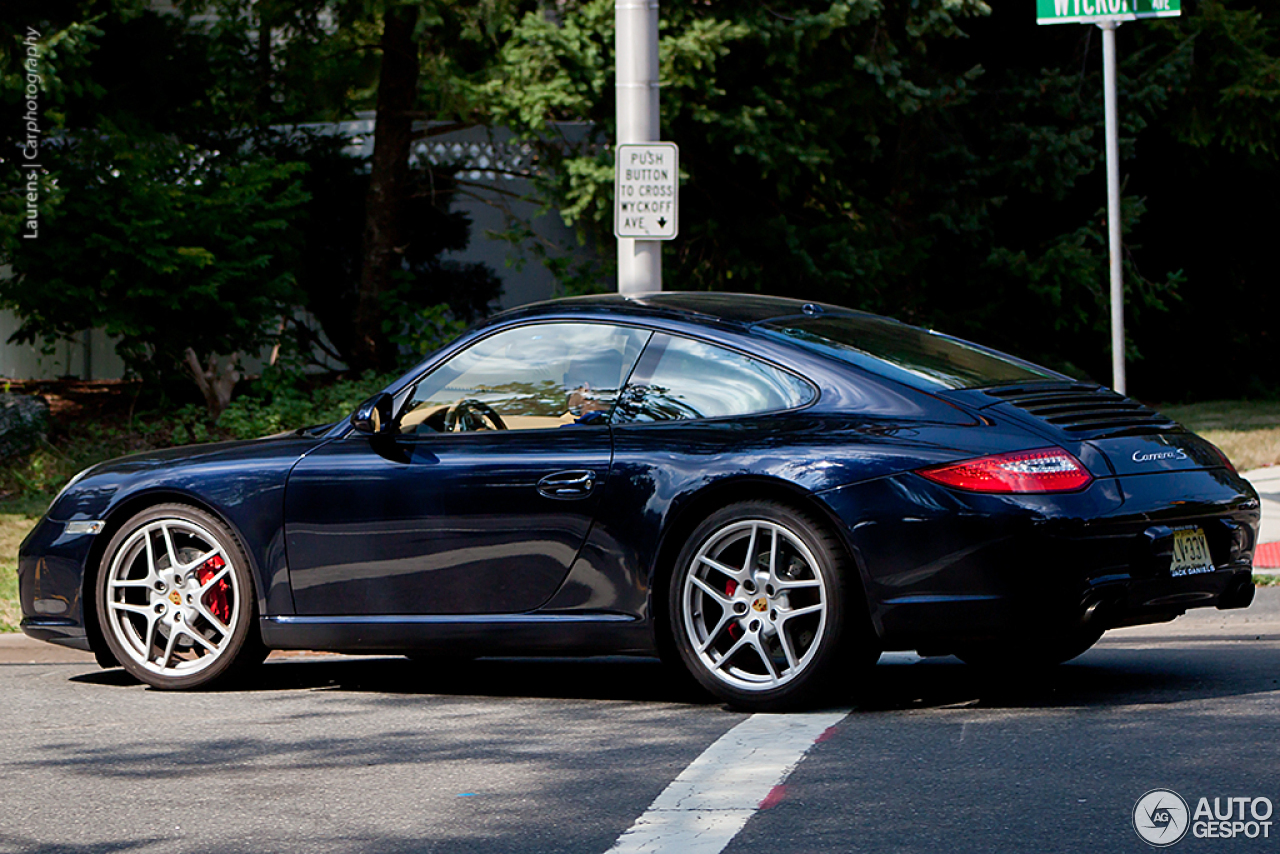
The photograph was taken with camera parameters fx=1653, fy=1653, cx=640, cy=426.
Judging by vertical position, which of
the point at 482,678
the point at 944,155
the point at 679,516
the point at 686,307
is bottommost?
the point at 482,678

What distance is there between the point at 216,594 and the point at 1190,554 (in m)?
3.64

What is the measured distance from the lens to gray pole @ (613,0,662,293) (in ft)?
30.3

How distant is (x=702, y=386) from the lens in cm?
587

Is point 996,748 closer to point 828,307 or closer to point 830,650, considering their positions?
point 830,650

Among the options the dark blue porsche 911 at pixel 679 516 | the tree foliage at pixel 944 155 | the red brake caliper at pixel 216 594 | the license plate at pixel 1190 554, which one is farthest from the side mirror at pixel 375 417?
the tree foliage at pixel 944 155

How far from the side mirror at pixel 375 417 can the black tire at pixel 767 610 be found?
53.2 inches

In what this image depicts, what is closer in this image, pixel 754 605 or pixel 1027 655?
pixel 754 605

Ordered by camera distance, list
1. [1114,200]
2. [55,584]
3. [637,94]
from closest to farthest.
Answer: [55,584] → [637,94] → [1114,200]

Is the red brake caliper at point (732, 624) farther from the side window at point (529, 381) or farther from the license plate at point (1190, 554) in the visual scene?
the license plate at point (1190, 554)

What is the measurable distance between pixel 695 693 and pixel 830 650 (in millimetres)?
903

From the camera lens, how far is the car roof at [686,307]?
6.10 metres

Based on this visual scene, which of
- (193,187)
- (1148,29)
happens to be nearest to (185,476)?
(193,187)
